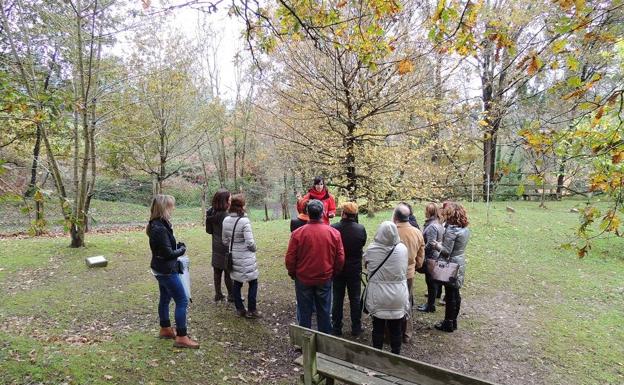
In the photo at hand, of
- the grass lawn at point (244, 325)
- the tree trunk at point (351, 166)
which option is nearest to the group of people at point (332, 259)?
the grass lawn at point (244, 325)

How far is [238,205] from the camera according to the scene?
525cm

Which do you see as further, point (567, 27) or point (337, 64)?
point (337, 64)

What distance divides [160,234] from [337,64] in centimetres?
465

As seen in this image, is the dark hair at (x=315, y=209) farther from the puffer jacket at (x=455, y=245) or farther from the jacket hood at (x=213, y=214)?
the puffer jacket at (x=455, y=245)


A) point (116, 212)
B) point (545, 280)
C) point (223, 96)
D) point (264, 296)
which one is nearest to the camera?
point (264, 296)

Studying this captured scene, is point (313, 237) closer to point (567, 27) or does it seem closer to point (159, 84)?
point (567, 27)

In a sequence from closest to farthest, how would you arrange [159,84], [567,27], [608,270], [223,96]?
[567,27]
[608,270]
[159,84]
[223,96]

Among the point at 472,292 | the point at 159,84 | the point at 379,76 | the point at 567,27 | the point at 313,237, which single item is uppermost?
the point at 159,84

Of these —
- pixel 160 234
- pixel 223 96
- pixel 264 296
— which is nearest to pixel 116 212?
pixel 223 96

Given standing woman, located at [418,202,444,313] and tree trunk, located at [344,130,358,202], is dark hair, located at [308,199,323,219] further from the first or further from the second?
tree trunk, located at [344,130,358,202]

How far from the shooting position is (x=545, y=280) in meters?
8.52

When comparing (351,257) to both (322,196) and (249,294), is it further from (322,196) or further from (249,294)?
(249,294)

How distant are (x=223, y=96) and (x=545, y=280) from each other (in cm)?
1698

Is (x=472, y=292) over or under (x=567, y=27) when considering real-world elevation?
under
